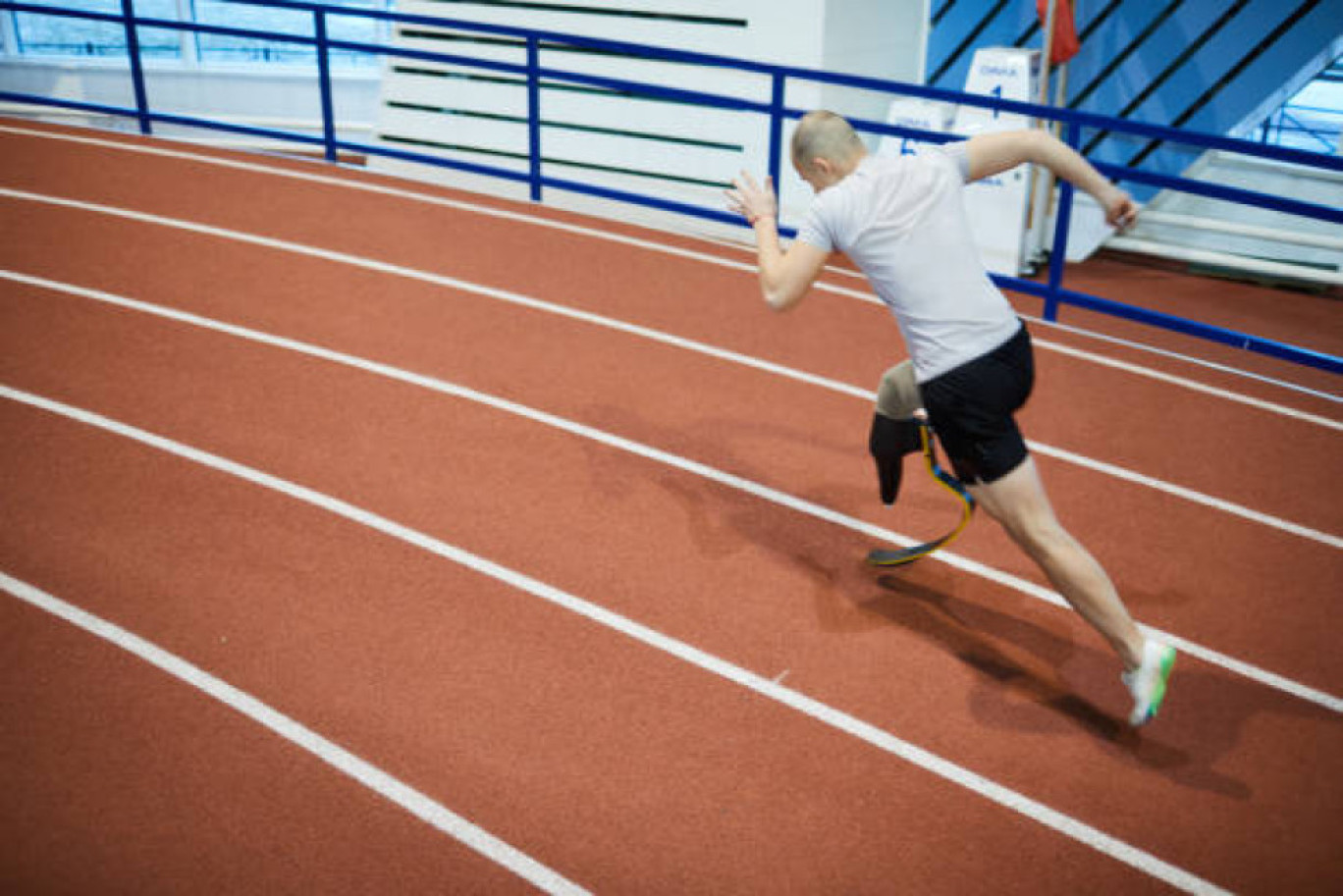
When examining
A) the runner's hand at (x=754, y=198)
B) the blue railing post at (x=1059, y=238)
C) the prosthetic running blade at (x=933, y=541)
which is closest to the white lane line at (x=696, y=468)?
the prosthetic running blade at (x=933, y=541)

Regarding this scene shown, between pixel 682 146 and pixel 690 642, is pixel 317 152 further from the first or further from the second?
pixel 690 642

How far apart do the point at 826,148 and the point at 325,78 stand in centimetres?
767

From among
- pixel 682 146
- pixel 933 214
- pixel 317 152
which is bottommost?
pixel 317 152

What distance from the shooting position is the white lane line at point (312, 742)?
3131 millimetres

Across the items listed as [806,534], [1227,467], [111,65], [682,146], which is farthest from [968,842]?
[111,65]

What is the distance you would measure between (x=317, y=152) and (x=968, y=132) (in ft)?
36.6

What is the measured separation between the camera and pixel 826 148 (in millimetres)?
3438

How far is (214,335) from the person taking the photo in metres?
6.43

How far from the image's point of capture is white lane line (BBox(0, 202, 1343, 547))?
5.03m

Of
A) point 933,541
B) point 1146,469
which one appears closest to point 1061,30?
point 1146,469

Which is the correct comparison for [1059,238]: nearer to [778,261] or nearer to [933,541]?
[933,541]

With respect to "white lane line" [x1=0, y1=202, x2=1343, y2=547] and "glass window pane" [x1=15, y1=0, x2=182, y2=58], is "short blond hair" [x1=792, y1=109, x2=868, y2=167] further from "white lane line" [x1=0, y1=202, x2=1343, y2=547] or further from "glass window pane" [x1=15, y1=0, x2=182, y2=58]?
"glass window pane" [x1=15, y1=0, x2=182, y2=58]

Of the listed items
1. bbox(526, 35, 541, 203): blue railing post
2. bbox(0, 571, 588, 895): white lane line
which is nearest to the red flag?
bbox(526, 35, 541, 203): blue railing post

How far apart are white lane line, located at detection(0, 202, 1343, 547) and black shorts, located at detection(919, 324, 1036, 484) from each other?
206 centimetres
